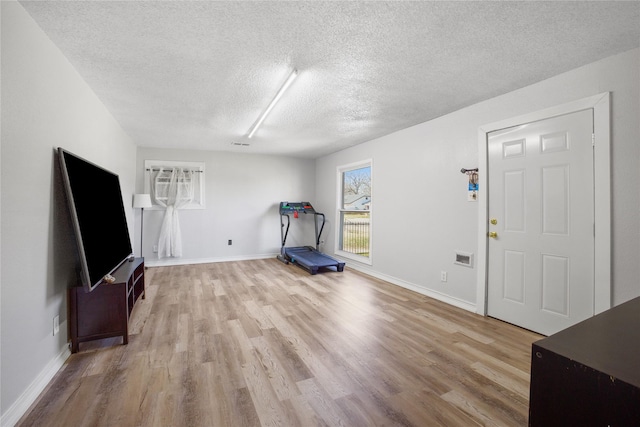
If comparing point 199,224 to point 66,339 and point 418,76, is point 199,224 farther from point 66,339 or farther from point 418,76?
point 418,76

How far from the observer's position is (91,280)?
201 centimetres

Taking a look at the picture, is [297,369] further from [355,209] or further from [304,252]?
[304,252]

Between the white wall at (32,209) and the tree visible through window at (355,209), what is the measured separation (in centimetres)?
416

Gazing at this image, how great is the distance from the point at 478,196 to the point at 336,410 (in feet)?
8.65

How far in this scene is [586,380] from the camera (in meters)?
0.65

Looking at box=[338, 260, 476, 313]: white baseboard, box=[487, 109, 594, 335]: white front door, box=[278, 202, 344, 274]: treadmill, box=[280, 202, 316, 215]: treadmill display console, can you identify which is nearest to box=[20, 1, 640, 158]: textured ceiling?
box=[487, 109, 594, 335]: white front door

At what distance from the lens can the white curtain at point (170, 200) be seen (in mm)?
5336

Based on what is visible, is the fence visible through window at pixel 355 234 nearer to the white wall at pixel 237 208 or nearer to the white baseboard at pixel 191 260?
the white wall at pixel 237 208

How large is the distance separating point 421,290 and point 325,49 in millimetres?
3225

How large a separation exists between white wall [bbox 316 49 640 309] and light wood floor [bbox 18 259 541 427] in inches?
28.1

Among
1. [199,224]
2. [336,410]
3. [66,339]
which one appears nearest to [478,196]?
[336,410]

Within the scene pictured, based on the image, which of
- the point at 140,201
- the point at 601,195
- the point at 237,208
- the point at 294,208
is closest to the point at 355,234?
the point at 294,208

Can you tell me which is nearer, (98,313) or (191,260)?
(98,313)

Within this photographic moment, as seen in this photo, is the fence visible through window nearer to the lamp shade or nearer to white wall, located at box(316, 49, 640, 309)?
white wall, located at box(316, 49, 640, 309)
